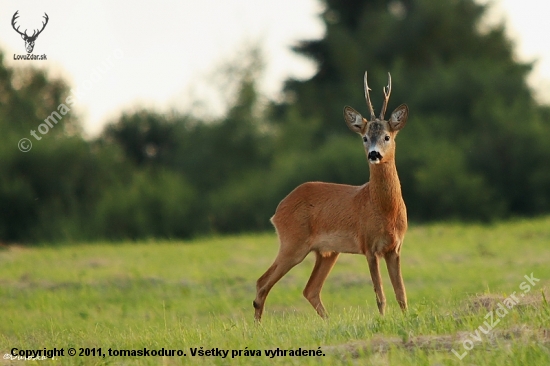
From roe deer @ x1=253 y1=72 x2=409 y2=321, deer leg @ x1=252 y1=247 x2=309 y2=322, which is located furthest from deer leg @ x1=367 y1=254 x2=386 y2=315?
deer leg @ x1=252 y1=247 x2=309 y2=322

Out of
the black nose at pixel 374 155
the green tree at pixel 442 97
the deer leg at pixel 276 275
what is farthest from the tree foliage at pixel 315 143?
the black nose at pixel 374 155

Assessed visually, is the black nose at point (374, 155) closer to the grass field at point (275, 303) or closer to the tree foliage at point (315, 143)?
the grass field at point (275, 303)

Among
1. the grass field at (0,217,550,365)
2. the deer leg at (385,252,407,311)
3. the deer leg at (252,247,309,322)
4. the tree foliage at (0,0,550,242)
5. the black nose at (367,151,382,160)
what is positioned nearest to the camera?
the grass field at (0,217,550,365)

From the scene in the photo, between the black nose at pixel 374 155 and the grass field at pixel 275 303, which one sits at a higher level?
the black nose at pixel 374 155

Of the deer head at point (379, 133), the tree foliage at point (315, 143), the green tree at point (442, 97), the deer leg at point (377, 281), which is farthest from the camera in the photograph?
the tree foliage at point (315, 143)

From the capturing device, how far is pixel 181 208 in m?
35.1

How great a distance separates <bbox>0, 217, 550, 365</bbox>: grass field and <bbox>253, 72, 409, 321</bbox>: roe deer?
434mm

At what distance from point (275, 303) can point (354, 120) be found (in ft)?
17.4

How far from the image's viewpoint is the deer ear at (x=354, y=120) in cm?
955

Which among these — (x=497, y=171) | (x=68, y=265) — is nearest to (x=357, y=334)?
(x=68, y=265)

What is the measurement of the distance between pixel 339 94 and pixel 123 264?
20345 mm

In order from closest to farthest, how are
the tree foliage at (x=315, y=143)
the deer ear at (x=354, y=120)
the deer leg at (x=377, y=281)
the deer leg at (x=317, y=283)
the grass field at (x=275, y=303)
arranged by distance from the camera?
the grass field at (x=275, y=303) → the deer leg at (x=377, y=281) → the deer ear at (x=354, y=120) → the deer leg at (x=317, y=283) → the tree foliage at (x=315, y=143)

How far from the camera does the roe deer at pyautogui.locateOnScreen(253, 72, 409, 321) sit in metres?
9.27

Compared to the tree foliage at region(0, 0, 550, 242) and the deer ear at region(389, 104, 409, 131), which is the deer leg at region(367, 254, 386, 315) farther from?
the tree foliage at region(0, 0, 550, 242)
